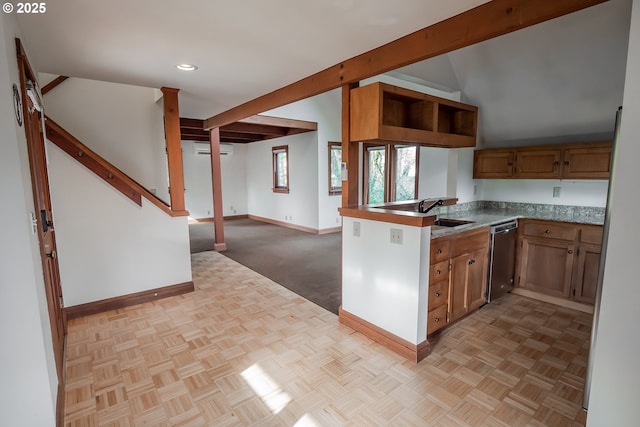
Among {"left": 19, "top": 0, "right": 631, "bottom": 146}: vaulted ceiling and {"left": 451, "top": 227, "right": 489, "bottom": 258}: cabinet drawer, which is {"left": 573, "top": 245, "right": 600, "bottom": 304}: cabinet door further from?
{"left": 19, "top": 0, "right": 631, "bottom": 146}: vaulted ceiling

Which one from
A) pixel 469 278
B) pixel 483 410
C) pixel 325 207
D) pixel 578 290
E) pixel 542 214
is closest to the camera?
pixel 483 410

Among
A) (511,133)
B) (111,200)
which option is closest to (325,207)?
(511,133)

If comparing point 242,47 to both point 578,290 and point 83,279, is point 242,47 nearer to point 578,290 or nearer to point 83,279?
point 83,279

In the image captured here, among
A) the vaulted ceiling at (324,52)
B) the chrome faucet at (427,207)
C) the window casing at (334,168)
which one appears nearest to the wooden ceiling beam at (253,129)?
the window casing at (334,168)

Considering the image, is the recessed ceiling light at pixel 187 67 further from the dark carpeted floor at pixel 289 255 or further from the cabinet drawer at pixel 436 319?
the cabinet drawer at pixel 436 319

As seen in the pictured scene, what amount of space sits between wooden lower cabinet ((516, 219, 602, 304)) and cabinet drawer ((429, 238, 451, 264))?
1.39 m

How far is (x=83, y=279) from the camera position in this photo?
2943 millimetres

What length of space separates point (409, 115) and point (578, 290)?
2268mm

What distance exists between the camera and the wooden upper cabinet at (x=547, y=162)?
2975 millimetres

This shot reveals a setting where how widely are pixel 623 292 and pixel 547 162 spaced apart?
250 centimetres

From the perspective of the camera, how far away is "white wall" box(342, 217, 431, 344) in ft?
7.13

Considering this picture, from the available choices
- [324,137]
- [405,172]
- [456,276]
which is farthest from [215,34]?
[405,172]

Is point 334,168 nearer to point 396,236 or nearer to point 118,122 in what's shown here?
point 118,122

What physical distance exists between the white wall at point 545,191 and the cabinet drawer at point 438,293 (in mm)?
2009
